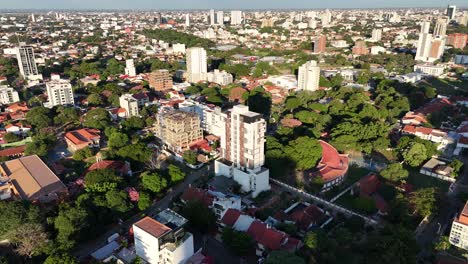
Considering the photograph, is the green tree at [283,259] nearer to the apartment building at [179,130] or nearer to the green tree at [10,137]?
the apartment building at [179,130]

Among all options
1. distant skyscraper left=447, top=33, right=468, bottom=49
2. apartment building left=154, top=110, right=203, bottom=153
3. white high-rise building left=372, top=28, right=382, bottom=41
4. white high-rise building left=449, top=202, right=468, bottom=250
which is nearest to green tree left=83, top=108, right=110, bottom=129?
apartment building left=154, top=110, right=203, bottom=153

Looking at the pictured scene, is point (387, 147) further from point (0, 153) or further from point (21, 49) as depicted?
point (21, 49)

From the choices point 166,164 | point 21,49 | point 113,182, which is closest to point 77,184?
point 113,182

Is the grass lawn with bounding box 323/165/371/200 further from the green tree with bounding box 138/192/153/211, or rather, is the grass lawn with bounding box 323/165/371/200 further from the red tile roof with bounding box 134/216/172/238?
the red tile roof with bounding box 134/216/172/238

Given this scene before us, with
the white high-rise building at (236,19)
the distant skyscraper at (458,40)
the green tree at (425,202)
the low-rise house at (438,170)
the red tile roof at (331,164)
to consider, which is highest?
the white high-rise building at (236,19)

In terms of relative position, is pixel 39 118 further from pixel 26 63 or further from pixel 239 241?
pixel 239 241

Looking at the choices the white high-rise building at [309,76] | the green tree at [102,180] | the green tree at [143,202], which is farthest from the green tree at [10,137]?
the white high-rise building at [309,76]
